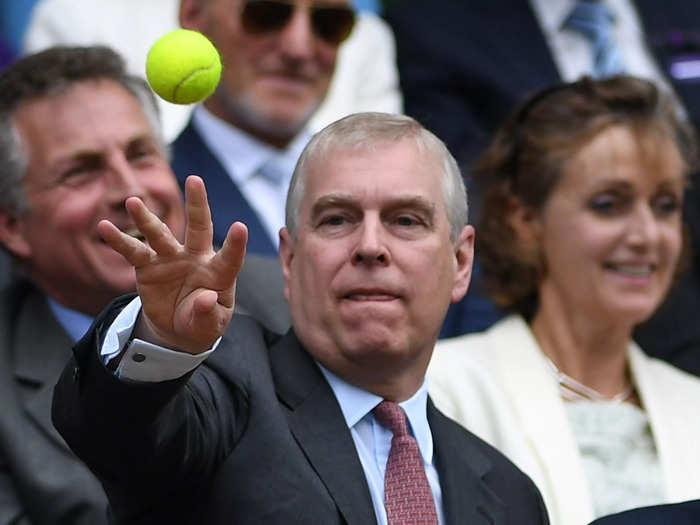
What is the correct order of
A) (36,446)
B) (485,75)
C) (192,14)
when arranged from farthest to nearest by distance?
(485,75), (192,14), (36,446)

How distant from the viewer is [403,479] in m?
2.32

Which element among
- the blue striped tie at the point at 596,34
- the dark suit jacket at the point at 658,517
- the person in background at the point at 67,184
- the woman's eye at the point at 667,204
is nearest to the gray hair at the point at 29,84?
the person in background at the point at 67,184

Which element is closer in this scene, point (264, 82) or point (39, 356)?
point (39, 356)

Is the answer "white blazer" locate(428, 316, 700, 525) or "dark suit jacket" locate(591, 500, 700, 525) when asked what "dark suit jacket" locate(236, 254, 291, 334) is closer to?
"white blazer" locate(428, 316, 700, 525)

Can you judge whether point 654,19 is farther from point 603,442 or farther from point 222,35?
point 603,442

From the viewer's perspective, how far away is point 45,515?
273 centimetres

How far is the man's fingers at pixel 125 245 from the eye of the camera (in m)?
1.82

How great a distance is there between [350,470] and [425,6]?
2.44 metres

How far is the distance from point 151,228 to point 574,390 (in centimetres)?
175

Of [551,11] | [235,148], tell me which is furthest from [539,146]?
→ [551,11]

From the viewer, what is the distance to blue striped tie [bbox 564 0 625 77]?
4.36 meters

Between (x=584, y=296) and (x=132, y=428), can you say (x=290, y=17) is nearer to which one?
(x=584, y=296)

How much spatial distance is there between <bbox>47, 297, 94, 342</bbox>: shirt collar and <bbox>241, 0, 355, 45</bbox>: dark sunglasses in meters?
1.03

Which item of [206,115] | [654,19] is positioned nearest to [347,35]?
[206,115]
